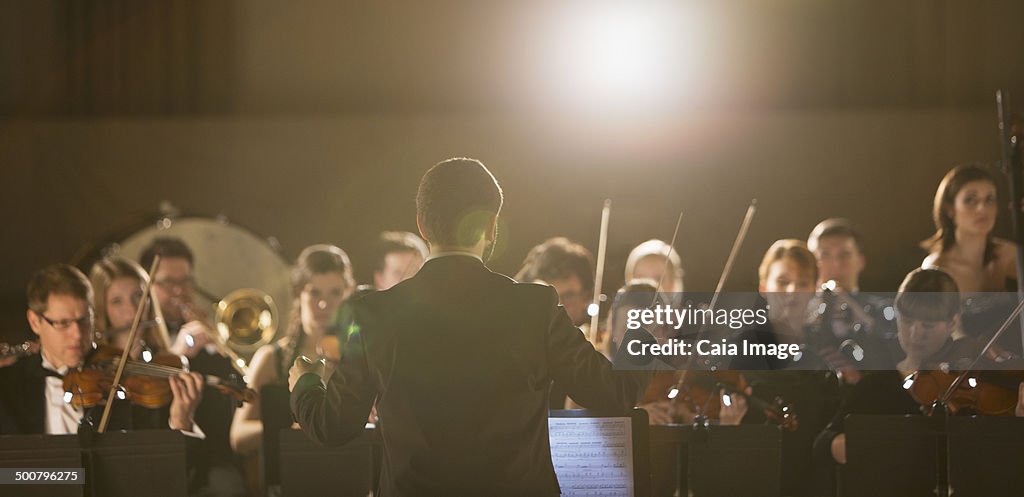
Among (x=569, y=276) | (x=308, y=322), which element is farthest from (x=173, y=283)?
(x=569, y=276)

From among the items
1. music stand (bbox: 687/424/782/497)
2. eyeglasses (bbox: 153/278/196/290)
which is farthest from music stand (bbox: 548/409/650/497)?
eyeglasses (bbox: 153/278/196/290)

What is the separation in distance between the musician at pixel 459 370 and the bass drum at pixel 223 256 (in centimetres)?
368

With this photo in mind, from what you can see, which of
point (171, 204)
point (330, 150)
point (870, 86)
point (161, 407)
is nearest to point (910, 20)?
point (870, 86)

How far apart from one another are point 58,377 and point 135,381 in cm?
27

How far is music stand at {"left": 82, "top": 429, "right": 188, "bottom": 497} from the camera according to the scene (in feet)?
9.50

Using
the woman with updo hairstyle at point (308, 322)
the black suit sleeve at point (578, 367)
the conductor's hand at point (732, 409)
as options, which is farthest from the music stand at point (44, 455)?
the conductor's hand at point (732, 409)

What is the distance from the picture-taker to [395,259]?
4.60 meters

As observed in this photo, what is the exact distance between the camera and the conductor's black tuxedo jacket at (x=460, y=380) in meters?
2.14

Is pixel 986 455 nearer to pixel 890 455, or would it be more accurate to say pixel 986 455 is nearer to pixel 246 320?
pixel 890 455

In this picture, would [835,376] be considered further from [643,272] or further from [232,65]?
[232,65]

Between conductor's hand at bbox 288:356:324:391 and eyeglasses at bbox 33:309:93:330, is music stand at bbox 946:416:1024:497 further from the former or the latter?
eyeglasses at bbox 33:309:93:330

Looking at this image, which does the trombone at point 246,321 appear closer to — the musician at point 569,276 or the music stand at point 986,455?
the musician at point 569,276

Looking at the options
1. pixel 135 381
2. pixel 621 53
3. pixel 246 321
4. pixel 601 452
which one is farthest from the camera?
pixel 621 53

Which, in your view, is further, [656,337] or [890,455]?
[656,337]
